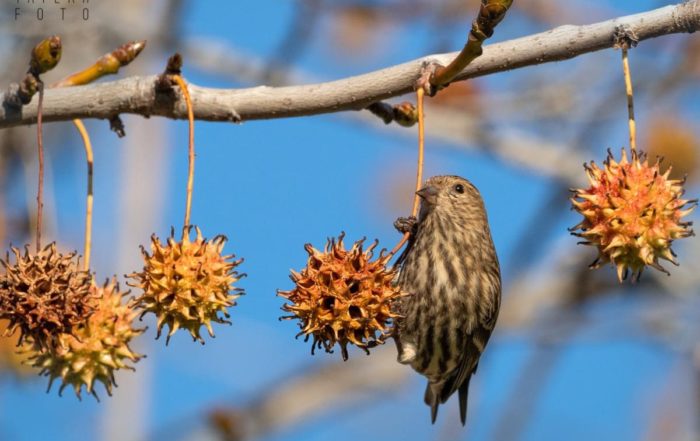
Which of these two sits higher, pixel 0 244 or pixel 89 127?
pixel 89 127

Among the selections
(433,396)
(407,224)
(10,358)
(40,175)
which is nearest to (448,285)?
(407,224)

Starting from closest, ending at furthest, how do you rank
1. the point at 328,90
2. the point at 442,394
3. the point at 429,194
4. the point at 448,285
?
the point at 328,90, the point at 448,285, the point at 429,194, the point at 442,394

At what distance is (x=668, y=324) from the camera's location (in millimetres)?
8492

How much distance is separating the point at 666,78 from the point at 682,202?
5.28 m

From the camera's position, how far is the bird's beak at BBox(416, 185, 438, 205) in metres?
4.61

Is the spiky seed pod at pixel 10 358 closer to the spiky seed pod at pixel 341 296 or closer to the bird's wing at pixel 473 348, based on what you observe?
the bird's wing at pixel 473 348

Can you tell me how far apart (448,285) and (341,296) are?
4.88ft

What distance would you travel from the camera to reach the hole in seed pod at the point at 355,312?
2992 mm

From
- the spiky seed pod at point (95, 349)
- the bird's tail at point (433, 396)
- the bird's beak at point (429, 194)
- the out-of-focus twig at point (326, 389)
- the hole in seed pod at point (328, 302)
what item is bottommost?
the out-of-focus twig at point (326, 389)

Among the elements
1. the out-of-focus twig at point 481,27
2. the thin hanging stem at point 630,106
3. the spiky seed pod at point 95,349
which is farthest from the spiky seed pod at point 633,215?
the spiky seed pod at point 95,349

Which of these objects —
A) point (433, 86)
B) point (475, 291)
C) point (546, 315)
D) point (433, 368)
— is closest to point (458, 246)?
point (475, 291)

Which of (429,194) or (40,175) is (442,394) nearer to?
(429,194)

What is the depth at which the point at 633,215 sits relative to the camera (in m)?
2.99

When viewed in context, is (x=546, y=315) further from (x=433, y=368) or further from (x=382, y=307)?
(x=382, y=307)
